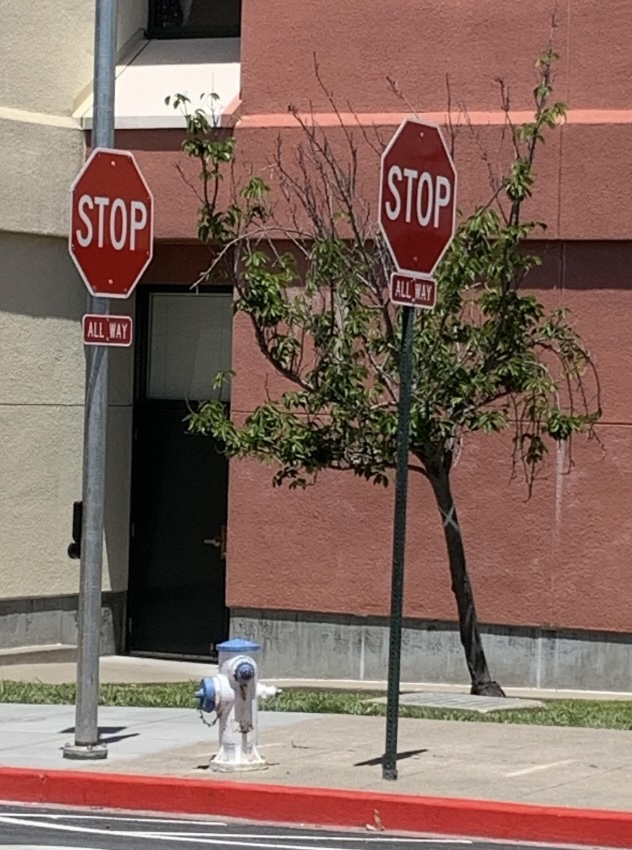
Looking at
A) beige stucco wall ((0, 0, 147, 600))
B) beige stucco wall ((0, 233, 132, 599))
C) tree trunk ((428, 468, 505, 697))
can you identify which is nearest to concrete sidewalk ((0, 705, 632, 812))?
tree trunk ((428, 468, 505, 697))

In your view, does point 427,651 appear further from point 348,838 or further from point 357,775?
point 348,838

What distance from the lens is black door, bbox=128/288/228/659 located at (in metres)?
21.1

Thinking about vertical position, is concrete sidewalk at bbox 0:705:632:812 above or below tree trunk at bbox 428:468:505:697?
below

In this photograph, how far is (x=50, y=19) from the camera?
20250 mm

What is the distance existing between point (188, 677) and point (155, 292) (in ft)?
14.3

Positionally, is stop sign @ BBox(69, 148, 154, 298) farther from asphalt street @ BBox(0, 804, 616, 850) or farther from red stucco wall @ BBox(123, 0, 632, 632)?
red stucco wall @ BBox(123, 0, 632, 632)

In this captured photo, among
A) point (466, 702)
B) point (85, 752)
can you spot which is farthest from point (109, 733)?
point (466, 702)

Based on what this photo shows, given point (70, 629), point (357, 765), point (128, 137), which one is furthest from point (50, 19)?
point (357, 765)

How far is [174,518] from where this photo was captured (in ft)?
70.0

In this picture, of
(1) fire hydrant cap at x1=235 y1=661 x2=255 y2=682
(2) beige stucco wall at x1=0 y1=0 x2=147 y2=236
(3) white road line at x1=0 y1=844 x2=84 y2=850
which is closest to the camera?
(3) white road line at x1=0 y1=844 x2=84 y2=850

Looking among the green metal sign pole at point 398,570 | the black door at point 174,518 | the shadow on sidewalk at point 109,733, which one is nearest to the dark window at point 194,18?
the black door at point 174,518

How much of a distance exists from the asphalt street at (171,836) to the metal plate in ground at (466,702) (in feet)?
13.9

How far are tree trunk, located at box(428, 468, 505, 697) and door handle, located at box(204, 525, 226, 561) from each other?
17.3 feet

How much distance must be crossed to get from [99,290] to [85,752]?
112 inches
